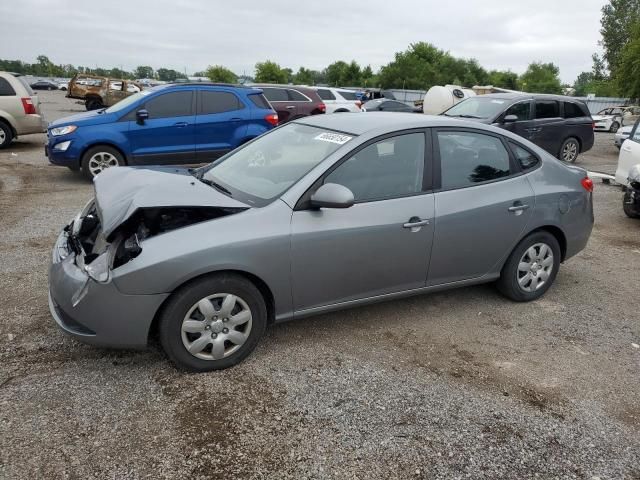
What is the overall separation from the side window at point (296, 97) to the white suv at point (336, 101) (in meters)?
3.35

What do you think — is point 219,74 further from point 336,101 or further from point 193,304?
point 193,304

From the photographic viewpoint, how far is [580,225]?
15.2 ft

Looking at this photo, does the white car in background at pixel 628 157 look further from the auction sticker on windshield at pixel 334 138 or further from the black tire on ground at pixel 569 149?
the auction sticker on windshield at pixel 334 138

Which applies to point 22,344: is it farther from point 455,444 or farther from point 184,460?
point 455,444

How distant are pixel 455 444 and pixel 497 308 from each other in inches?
75.4

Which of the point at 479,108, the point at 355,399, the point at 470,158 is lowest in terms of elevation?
the point at 355,399

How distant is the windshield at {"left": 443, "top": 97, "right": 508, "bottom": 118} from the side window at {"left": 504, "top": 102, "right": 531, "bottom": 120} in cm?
18

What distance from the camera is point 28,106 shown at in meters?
11.6

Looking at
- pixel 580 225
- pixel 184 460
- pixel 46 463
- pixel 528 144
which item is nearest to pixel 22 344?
pixel 46 463

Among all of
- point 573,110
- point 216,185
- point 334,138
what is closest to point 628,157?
point 573,110

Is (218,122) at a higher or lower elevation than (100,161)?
higher

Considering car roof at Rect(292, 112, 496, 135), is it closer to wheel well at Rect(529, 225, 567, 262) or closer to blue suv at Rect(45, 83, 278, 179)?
wheel well at Rect(529, 225, 567, 262)

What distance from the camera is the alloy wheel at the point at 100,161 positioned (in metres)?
8.48

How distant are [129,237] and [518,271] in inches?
124
